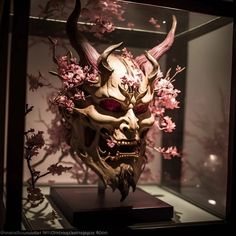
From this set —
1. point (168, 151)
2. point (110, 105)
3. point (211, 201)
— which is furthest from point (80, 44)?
point (211, 201)

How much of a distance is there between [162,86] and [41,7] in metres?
0.50

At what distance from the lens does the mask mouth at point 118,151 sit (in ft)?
4.07

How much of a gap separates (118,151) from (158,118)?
0.23m

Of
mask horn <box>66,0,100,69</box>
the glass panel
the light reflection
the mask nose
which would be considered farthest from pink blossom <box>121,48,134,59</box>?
the light reflection

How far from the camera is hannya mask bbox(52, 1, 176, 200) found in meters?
1.23

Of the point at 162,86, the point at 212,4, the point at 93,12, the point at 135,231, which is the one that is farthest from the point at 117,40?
the point at 135,231

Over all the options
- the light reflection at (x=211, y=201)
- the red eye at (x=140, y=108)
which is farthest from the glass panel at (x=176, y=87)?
the red eye at (x=140, y=108)

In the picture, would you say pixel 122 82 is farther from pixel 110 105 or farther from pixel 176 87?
pixel 176 87

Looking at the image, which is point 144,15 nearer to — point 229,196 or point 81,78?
point 81,78

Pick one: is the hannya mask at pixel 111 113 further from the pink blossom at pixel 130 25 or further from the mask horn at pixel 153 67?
the pink blossom at pixel 130 25

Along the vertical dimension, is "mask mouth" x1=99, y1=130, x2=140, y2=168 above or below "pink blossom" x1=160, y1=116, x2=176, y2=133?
below

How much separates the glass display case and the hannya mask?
0.05 meters

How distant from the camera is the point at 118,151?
124 cm

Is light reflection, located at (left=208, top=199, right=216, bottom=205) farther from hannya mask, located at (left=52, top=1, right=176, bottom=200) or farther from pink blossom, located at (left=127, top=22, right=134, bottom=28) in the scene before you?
pink blossom, located at (left=127, top=22, right=134, bottom=28)
